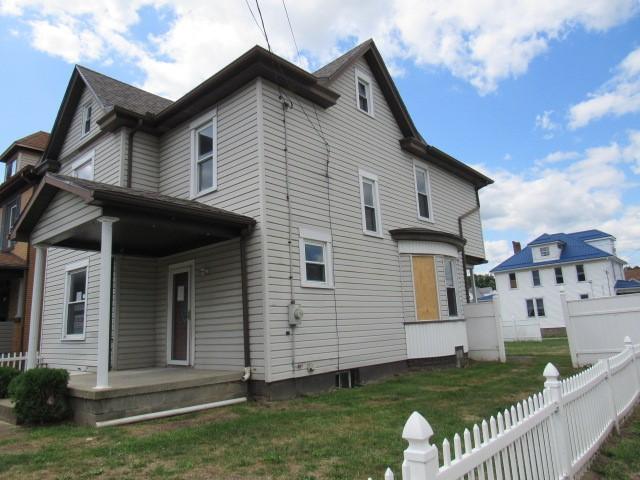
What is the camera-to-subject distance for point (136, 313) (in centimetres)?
1058

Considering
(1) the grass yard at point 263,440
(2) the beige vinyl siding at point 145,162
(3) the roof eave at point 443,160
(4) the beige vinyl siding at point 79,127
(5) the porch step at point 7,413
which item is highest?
(4) the beige vinyl siding at point 79,127

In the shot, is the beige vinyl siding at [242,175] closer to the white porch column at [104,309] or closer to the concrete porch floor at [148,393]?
the concrete porch floor at [148,393]

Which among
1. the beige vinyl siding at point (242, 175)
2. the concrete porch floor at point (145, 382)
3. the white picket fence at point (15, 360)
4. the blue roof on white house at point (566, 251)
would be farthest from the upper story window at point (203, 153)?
the blue roof on white house at point (566, 251)

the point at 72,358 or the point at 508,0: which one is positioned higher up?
the point at 508,0

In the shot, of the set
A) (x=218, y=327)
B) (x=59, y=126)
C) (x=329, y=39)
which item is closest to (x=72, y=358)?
(x=218, y=327)

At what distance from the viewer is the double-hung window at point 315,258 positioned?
9.50 meters

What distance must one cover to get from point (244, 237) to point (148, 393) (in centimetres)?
328

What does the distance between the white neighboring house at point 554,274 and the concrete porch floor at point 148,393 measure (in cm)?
3109

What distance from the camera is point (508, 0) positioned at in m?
9.33

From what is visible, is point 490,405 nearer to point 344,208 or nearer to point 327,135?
point 344,208

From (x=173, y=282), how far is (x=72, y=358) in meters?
3.58

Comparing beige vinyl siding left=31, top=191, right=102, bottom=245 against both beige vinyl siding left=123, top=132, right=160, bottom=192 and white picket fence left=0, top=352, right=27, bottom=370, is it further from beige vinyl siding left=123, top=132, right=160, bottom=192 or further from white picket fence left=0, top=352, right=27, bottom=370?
white picket fence left=0, top=352, right=27, bottom=370

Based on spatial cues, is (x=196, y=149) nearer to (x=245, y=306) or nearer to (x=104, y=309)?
(x=245, y=306)

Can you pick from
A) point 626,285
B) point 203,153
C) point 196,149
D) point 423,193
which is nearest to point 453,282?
point 423,193
